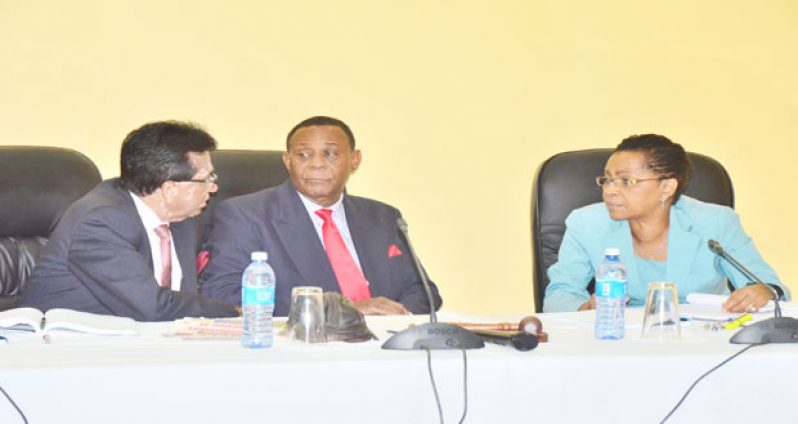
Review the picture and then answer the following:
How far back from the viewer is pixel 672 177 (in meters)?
3.30

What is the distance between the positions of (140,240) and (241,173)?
0.67 metres

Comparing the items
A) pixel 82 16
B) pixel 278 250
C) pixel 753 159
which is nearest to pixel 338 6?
pixel 82 16

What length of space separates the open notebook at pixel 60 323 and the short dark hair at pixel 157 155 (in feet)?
2.37

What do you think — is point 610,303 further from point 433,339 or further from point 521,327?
point 433,339

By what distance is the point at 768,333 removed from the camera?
6.72 feet

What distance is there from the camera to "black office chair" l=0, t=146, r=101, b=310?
9.93 ft

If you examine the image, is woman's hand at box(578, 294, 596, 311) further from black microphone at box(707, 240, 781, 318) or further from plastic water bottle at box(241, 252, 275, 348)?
plastic water bottle at box(241, 252, 275, 348)

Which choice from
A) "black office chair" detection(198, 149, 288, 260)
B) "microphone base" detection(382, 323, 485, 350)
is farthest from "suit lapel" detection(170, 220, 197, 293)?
"microphone base" detection(382, 323, 485, 350)

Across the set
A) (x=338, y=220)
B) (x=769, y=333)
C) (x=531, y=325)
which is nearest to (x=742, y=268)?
(x=769, y=333)

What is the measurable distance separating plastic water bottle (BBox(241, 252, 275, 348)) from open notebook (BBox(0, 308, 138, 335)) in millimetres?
264

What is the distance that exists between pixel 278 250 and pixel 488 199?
125cm

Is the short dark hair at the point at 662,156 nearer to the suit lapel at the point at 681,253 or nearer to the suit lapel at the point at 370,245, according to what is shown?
the suit lapel at the point at 681,253

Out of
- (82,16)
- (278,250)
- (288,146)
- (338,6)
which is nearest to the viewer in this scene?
(278,250)

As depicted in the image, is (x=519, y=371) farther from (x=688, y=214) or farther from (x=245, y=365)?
(x=688, y=214)
